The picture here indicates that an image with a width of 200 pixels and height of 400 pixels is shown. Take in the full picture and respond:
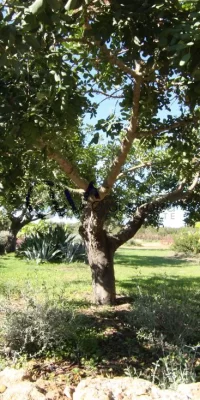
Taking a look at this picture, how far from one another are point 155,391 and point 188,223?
5998 millimetres

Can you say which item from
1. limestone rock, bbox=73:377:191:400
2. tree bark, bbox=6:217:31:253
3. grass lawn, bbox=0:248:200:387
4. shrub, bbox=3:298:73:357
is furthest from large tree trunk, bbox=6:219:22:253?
limestone rock, bbox=73:377:191:400

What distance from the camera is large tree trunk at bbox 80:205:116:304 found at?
6.10 m

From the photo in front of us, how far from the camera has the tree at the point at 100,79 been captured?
247 cm

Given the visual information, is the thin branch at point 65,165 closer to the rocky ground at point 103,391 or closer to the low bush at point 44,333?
the low bush at point 44,333

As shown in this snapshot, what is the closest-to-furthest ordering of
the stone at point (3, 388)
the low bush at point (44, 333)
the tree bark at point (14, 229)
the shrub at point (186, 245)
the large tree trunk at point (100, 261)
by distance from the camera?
the stone at point (3, 388), the low bush at point (44, 333), the large tree trunk at point (100, 261), the tree bark at point (14, 229), the shrub at point (186, 245)

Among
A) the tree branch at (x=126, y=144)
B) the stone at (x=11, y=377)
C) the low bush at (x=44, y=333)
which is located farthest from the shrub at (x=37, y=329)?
the tree branch at (x=126, y=144)

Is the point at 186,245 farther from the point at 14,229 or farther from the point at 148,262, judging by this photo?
the point at 14,229

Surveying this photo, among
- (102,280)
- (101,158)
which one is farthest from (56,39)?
(101,158)

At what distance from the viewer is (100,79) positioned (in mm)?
5461

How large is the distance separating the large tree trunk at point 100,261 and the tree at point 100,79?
0.05 ft

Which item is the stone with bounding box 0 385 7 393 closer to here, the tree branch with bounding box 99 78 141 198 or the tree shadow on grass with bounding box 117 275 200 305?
the tree branch with bounding box 99 78 141 198

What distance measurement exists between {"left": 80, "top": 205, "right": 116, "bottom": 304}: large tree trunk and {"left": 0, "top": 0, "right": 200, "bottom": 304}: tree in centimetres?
2

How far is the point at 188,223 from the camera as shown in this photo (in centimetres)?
804

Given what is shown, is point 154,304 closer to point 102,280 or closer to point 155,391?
point 102,280
